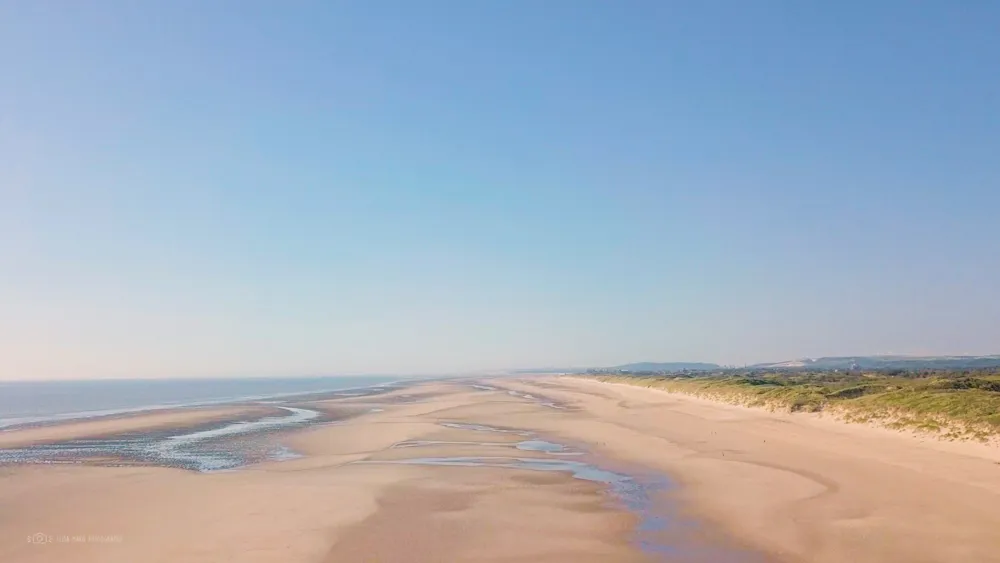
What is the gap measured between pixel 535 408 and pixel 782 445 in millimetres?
28330

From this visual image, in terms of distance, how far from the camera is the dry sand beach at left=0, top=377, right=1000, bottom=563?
11.9 meters

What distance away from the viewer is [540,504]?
15711 millimetres

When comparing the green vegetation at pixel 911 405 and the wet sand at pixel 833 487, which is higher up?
the green vegetation at pixel 911 405

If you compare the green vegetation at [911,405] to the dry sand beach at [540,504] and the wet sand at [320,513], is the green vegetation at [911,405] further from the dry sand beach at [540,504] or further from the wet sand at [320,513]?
the wet sand at [320,513]

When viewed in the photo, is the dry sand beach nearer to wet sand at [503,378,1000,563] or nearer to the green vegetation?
wet sand at [503,378,1000,563]

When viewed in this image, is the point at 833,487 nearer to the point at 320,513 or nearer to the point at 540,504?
the point at 540,504

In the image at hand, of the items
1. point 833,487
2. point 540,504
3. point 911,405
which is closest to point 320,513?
point 540,504

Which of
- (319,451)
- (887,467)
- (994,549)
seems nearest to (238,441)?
(319,451)

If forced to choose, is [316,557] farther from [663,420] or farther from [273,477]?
[663,420]

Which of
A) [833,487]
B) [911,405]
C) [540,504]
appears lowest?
[540,504]

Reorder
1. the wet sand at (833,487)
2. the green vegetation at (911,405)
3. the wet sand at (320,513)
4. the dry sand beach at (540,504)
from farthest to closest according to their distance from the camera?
the green vegetation at (911,405)
the wet sand at (320,513)
the dry sand beach at (540,504)
the wet sand at (833,487)

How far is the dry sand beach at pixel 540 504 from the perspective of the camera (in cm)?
1187

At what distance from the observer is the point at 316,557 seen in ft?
38.5

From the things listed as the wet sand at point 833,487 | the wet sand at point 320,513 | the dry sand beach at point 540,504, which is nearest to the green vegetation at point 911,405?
the wet sand at point 833,487
